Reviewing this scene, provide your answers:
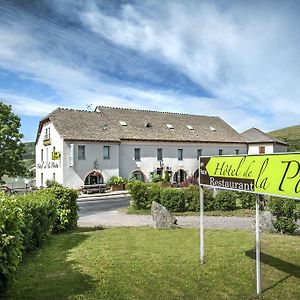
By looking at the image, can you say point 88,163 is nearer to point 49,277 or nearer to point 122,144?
point 122,144

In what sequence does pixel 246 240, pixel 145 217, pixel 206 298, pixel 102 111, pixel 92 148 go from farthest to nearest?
pixel 102 111 < pixel 92 148 < pixel 145 217 < pixel 246 240 < pixel 206 298

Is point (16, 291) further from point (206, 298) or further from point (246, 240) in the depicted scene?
point (246, 240)

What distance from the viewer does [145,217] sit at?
62.1 feet

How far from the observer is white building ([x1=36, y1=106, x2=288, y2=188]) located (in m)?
34.9

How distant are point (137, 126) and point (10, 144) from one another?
14.9m

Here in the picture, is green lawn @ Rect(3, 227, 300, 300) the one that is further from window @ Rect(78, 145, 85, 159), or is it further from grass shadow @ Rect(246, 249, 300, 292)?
window @ Rect(78, 145, 85, 159)

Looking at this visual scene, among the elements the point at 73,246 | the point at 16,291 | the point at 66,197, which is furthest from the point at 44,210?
the point at 16,291

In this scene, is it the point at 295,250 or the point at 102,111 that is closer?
the point at 295,250

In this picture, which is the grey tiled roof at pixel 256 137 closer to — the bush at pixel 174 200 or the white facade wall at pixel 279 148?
the white facade wall at pixel 279 148

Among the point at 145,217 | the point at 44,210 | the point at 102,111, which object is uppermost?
the point at 102,111

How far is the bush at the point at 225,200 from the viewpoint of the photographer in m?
20.7

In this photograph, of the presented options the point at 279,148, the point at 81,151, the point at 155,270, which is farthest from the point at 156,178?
the point at 155,270

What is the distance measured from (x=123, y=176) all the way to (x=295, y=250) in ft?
98.0

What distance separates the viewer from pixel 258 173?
19.7 ft
